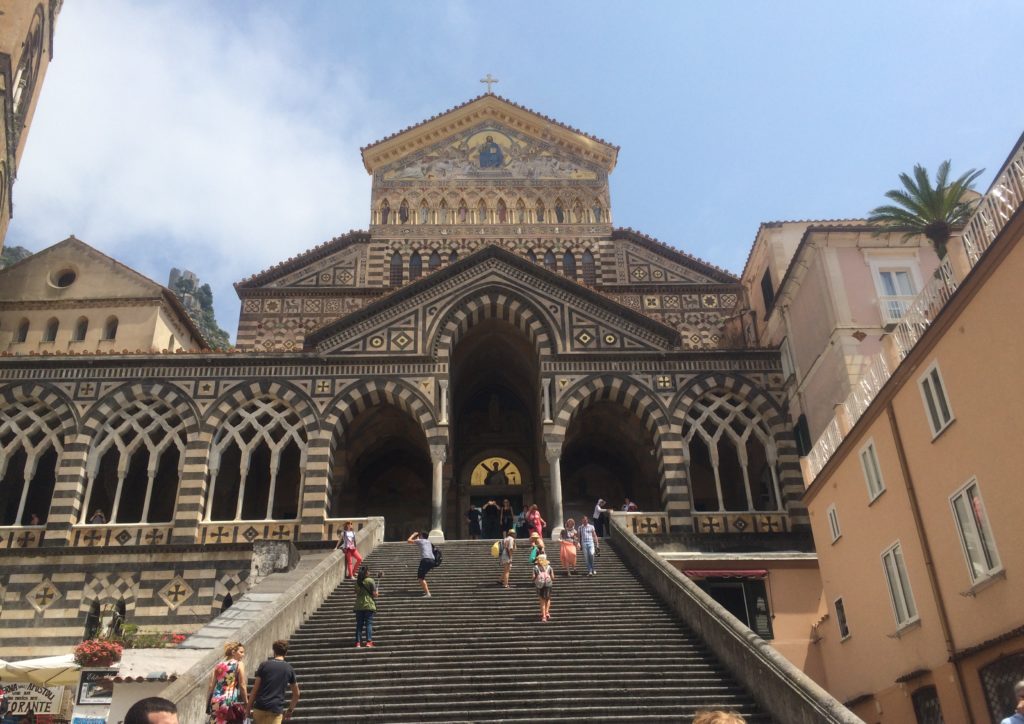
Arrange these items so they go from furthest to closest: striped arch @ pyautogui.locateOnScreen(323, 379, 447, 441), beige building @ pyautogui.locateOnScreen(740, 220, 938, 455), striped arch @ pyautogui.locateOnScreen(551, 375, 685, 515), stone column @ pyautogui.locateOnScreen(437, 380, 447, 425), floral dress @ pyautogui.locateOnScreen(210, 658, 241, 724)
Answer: striped arch @ pyautogui.locateOnScreen(323, 379, 447, 441), stone column @ pyautogui.locateOnScreen(437, 380, 447, 425), striped arch @ pyautogui.locateOnScreen(551, 375, 685, 515), beige building @ pyautogui.locateOnScreen(740, 220, 938, 455), floral dress @ pyautogui.locateOnScreen(210, 658, 241, 724)

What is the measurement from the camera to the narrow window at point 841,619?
1808cm

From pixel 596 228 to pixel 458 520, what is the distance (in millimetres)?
14740

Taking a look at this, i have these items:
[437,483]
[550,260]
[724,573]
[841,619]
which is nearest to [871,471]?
[841,619]

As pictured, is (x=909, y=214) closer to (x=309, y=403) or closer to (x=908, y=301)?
(x=908, y=301)

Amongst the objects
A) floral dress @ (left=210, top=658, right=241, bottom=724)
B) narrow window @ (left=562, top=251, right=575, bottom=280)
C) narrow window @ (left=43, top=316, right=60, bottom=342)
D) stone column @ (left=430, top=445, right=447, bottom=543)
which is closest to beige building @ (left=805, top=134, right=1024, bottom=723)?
floral dress @ (left=210, top=658, right=241, bottom=724)

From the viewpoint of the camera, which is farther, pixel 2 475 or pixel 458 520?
pixel 458 520

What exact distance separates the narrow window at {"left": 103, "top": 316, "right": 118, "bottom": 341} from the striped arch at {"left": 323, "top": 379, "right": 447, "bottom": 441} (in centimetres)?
1033

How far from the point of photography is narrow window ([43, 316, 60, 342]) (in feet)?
103

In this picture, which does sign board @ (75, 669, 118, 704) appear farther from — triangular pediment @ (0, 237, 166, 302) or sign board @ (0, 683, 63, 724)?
triangular pediment @ (0, 237, 166, 302)

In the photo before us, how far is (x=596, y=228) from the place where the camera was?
37.5 metres

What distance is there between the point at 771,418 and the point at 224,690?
67.8 feet

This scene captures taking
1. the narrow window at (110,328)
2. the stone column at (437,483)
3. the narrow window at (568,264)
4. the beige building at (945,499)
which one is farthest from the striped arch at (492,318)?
the narrow window at (110,328)

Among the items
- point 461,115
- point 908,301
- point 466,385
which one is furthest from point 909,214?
point 461,115

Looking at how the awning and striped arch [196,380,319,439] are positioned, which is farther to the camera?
striped arch [196,380,319,439]
